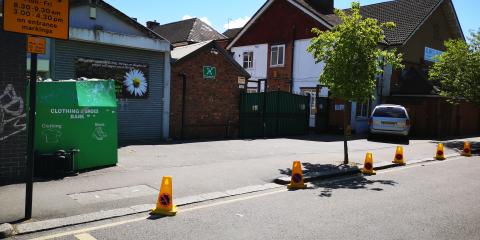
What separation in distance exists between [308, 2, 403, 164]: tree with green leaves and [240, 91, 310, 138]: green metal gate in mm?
6623

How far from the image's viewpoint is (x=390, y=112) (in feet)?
62.4

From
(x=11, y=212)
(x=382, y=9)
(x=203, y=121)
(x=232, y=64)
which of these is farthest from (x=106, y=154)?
(x=382, y=9)

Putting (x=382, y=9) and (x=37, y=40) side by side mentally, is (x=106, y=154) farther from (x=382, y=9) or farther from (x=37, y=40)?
(x=382, y=9)

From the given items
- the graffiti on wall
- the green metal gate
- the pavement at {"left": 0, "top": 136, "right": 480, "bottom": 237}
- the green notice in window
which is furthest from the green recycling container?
the green metal gate

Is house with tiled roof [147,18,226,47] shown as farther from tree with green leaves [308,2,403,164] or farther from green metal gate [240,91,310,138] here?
tree with green leaves [308,2,403,164]

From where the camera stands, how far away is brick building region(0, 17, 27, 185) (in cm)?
747

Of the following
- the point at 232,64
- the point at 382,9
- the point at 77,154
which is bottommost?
the point at 77,154

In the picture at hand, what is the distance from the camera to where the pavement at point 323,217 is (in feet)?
18.1

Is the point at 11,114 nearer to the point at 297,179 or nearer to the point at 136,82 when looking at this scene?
the point at 297,179

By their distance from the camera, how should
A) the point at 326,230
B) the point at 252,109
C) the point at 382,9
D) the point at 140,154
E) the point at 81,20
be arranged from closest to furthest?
1. the point at 326,230
2. the point at 140,154
3. the point at 81,20
4. the point at 252,109
5. the point at 382,9

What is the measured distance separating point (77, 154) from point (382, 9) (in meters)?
25.4

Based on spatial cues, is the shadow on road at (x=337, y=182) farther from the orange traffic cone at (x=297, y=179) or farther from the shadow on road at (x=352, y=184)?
the orange traffic cone at (x=297, y=179)

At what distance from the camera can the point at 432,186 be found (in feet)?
29.8

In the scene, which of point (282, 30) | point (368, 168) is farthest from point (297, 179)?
point (282, 30)
